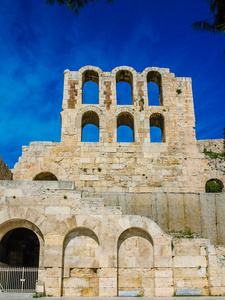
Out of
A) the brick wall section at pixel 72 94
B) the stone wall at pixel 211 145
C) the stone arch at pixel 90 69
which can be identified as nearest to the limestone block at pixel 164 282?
the brick wall section at pixel 72 94


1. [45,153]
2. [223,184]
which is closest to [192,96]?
[223,184]

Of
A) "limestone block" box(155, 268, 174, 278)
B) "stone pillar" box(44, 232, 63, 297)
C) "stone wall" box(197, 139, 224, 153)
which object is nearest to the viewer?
"stone pillar" box(44, 232, 63, 297)

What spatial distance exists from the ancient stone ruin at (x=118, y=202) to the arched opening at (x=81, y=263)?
0.14ft

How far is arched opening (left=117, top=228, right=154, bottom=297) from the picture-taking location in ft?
46.0

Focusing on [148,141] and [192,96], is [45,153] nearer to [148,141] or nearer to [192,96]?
[148,141]

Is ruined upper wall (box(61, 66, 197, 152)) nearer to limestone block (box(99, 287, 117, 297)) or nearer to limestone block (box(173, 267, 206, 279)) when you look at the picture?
limestone block (box(173, 267, 206, 279))

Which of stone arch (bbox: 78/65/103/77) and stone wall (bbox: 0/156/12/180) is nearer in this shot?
stone wall (bbox: 0/156/12/180)

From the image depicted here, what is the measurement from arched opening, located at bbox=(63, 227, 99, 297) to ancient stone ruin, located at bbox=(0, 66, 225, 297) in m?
0.04

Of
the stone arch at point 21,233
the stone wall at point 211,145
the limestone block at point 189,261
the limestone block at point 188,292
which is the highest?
the stone wall at point 211,145

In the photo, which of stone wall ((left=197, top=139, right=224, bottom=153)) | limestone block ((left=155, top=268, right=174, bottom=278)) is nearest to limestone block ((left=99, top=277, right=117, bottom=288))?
limestone block ((left=155, top=268, right=174, bottom=278))

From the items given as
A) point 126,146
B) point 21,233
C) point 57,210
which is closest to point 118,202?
point 57,210

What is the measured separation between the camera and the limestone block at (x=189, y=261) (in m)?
14.2

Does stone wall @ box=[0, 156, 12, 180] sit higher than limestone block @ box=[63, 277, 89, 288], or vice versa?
stone wall @ box=[0, 156, 12, 180]

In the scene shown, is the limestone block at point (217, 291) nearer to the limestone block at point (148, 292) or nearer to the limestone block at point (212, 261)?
the limestone block at point (212, 261)
